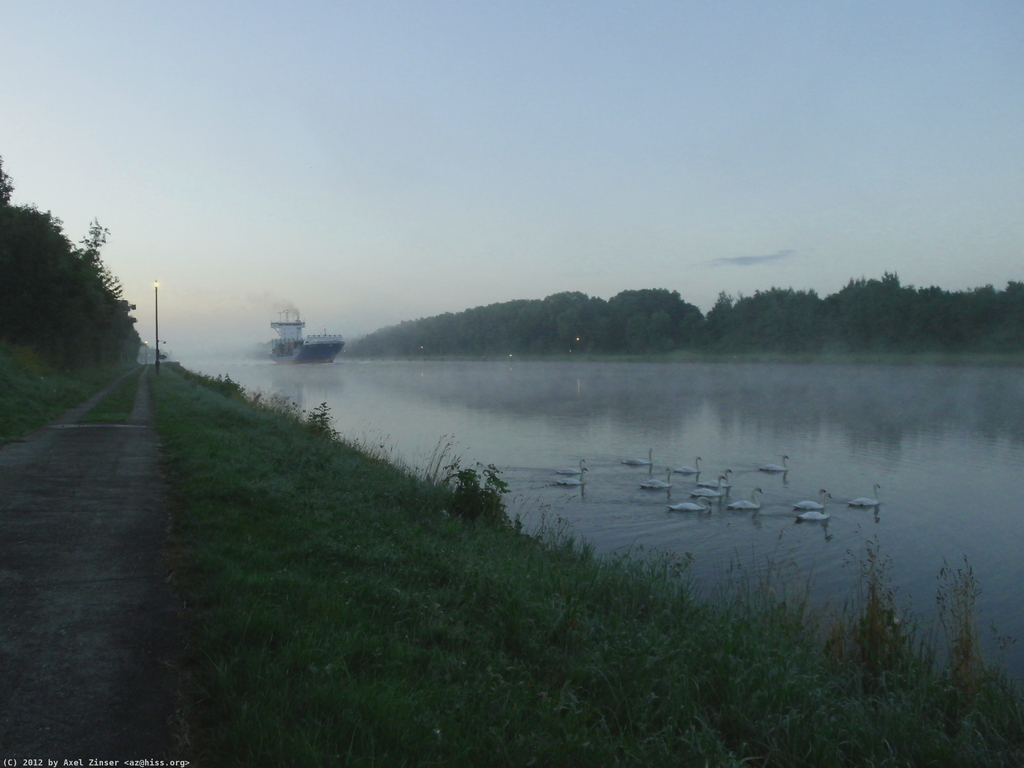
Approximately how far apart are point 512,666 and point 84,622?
7.94 feet

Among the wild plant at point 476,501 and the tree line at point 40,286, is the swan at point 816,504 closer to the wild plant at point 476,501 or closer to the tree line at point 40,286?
the wild plant at point 476,501

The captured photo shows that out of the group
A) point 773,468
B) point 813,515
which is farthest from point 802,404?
point 813,515

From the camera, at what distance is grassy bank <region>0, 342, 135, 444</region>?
14203 millimetres

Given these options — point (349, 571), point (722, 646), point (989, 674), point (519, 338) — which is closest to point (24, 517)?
point (349, 571)

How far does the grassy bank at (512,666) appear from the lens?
3453mm

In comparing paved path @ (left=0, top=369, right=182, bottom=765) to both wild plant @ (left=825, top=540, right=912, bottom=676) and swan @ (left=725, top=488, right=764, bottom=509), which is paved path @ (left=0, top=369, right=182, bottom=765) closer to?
wild plant @ (left=825, top=540, right=912, bottom=676)

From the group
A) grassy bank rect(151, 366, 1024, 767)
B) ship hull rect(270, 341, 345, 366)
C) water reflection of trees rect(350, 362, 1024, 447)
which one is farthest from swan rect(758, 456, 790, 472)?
ship hull rect(270, 341, 345, 366)

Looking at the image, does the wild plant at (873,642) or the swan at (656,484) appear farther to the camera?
the swan at (656,484)

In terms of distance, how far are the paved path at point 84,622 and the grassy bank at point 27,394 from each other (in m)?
6.15

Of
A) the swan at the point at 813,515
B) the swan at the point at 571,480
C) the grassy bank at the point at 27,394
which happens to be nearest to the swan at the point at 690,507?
the swan at the point at 813,515

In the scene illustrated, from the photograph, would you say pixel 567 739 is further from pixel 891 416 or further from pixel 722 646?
pixel 891 416

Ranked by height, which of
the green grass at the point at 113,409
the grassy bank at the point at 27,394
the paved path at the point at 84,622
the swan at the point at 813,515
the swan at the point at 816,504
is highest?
the grassy bank at the point at 27,394

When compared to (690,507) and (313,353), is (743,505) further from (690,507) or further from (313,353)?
(313,353)

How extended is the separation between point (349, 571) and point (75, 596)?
5.89 feet
